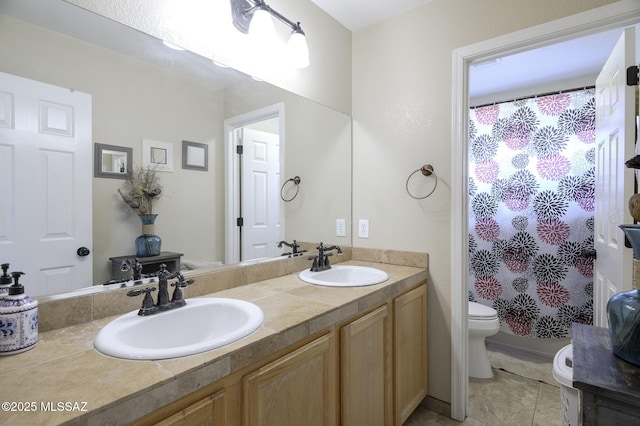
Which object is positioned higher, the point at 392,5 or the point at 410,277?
the point at 392,5

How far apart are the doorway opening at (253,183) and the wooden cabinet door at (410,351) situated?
774 millimetres

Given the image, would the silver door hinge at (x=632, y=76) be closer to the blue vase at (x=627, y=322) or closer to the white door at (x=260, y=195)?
the blue vase at (x=627, y=322)

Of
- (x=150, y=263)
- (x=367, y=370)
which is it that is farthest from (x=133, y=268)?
(x=367, y=370)

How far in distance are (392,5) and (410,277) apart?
1.64 meters

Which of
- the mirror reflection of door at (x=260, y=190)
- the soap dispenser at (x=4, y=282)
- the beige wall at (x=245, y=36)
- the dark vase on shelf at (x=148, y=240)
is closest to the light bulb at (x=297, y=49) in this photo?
the beige wall at (x=245, y=36)

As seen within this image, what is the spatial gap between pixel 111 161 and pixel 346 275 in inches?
53.0

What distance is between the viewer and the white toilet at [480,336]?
226 centimetres

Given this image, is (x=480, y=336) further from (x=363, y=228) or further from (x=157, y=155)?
(x=157, y=155)

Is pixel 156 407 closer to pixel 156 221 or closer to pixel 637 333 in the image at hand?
pixel 156 221

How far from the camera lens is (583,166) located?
244 cm

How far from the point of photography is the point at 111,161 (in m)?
1.12

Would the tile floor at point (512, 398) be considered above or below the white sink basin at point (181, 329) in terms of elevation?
below

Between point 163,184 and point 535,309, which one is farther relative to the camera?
point 535,309

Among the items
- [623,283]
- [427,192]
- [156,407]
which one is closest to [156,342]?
[156,407]
